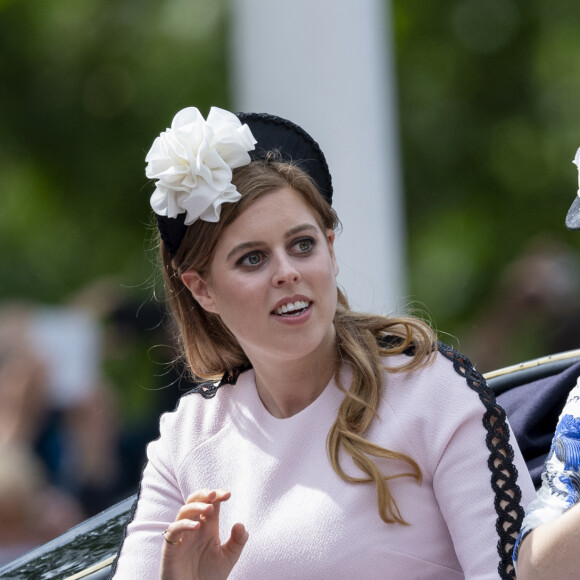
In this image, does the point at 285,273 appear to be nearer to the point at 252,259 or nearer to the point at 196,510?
the point at 252,259

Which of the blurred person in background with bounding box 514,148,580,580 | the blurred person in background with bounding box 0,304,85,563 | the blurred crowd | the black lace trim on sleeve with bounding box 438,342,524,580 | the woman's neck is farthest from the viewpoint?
the blurred crowd

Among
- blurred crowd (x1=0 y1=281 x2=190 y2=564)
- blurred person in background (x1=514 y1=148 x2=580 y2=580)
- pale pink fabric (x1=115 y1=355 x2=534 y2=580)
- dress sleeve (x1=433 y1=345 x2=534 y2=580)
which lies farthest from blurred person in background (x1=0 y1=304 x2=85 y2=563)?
blurred person in background (x1=514 y1=148 x2=580 y2=580)

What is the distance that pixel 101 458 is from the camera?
15.4 ft

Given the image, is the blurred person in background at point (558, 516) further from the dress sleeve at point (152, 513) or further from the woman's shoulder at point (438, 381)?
the dress sleeve at point (152, 513)

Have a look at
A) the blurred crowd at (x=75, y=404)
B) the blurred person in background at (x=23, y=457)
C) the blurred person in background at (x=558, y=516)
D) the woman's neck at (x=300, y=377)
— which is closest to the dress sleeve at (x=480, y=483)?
the blurred person in background at (x=558, y=516)

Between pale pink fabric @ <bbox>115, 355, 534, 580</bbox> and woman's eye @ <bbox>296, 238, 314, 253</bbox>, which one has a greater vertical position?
woman's eye @ <bbox>296, 238, 314, 253</bbox>

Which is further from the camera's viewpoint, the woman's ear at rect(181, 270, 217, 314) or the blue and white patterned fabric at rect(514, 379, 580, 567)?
the woman's ear at rect(181, 270, 217, 314)

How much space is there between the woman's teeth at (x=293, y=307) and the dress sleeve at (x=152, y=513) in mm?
399

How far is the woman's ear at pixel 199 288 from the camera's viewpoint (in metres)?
2.18

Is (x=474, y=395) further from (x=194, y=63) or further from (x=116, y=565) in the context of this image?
(x=194, y=63)

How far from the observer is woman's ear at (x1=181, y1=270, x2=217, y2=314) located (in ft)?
7.15

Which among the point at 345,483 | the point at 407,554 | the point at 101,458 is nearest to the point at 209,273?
the point at 345,483

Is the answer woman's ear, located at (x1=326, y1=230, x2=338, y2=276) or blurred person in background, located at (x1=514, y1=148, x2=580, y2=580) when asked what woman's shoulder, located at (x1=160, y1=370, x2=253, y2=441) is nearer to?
woman's ear, located at (x1=326, y1=230, x2=338, y2=276)

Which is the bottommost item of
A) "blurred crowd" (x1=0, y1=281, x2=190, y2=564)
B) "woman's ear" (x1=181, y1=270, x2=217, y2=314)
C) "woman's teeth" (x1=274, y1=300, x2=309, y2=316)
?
"blurred crowd" (x1=0, y1=281, x2=190, y2=564)
